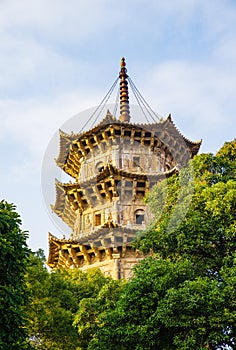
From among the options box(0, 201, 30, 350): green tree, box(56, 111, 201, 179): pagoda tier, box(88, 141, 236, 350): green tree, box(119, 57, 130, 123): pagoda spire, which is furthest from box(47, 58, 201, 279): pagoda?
box(0, 201, 30, 350): green tree

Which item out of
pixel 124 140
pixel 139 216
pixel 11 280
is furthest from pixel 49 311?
pixel 124 140

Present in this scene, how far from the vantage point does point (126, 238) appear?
26.3 metres

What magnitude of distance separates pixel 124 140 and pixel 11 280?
62.9 feet

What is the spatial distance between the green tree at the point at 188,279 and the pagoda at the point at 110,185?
10794 mm

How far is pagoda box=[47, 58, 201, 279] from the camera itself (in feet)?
87.0

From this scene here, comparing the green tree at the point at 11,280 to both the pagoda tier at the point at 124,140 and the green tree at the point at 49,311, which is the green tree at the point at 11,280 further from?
the pagoda tier at the point at 124,140

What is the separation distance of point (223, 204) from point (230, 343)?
351cm

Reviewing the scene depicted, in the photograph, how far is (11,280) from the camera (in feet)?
39.3

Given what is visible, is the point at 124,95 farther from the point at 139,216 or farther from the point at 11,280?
the point at 11,280

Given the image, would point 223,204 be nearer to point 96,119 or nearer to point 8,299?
point 8,299

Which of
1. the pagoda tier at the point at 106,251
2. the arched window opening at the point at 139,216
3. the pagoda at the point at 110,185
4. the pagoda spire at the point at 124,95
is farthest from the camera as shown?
the pagoda spire at the point at 124,95

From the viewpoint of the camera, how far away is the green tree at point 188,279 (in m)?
12.1

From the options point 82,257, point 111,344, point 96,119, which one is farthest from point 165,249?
point 96,119

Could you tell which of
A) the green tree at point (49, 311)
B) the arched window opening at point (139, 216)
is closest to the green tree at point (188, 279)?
the green tree at point (49, 311)
